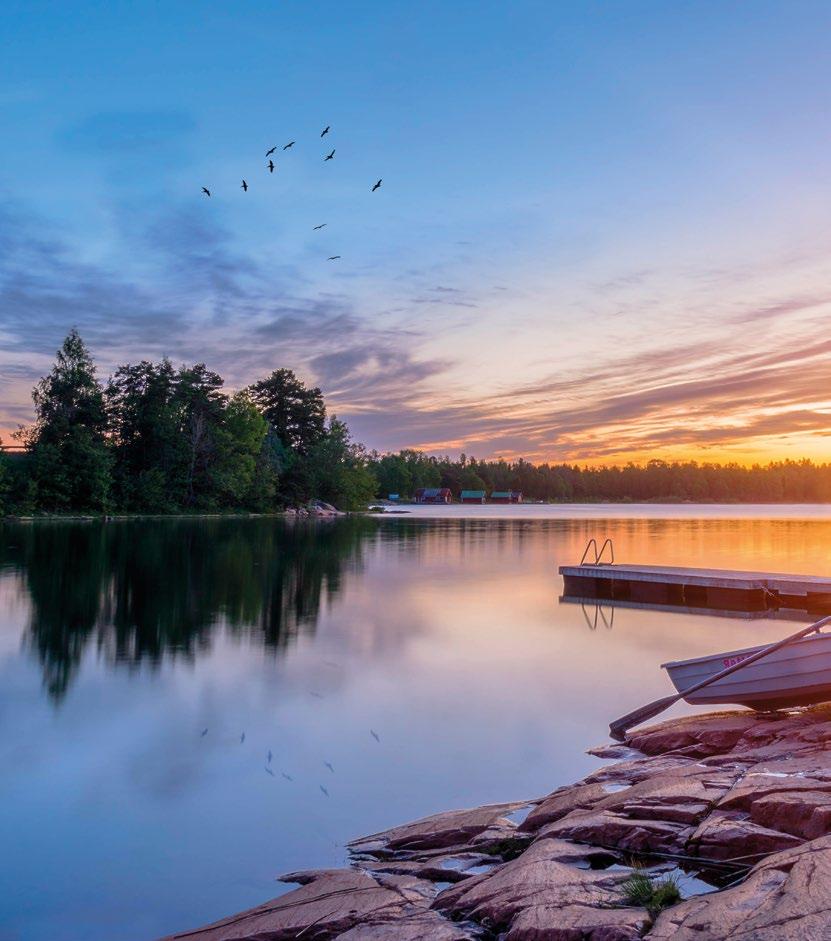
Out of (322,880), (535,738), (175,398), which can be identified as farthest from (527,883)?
(175,398)

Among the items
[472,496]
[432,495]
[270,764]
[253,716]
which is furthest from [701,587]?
[472,496]

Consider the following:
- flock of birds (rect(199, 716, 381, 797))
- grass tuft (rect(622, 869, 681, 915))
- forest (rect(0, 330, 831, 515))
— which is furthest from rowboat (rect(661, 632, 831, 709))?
forest (rect(0, 330, 831, 515))

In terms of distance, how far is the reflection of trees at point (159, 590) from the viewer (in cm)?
1625

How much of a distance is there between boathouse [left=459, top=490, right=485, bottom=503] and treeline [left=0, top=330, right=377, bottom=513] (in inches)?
2897

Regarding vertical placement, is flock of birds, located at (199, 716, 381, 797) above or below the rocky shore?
below

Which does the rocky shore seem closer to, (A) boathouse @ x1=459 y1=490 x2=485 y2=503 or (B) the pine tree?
(B) the pine tree

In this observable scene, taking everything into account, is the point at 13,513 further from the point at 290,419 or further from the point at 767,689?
the point at 767,689

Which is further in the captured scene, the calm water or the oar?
the oar

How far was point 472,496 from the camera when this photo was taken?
17425cm

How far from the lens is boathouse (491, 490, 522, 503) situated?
18338 cm

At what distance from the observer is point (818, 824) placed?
5.02 m

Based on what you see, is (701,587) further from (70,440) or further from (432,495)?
(432,495)

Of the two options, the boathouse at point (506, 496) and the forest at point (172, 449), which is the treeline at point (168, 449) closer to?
the forest at point (172, 449)

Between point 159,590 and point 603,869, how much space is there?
20.6 m
